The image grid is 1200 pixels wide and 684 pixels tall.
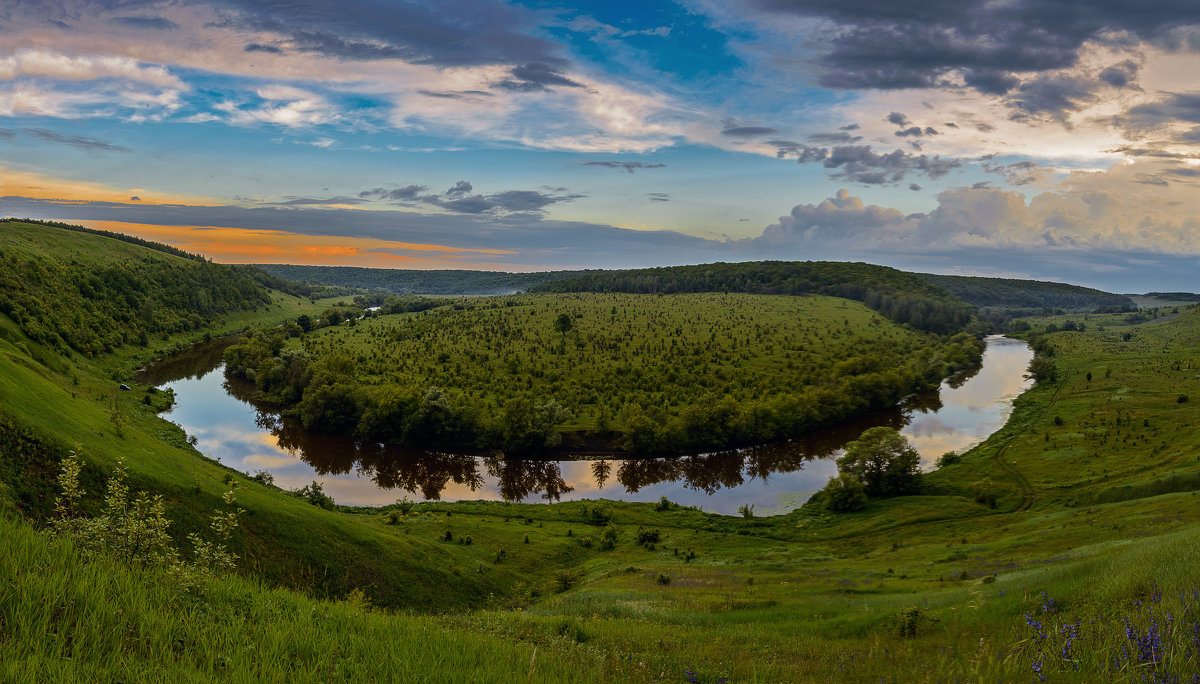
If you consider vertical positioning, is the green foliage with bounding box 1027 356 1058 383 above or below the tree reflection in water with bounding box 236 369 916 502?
above

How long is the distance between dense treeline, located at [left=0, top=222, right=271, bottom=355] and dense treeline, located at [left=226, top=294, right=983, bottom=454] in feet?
91.1

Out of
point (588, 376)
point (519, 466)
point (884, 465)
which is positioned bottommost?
point (519, 466)

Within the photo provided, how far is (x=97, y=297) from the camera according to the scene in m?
130

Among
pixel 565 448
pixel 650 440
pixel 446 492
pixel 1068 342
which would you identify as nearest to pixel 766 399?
pixel 650 440

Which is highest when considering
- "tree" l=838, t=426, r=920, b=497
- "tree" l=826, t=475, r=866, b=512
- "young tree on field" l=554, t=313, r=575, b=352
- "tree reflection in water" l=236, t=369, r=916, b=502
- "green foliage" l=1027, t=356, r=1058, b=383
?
"young tree on field" l=554, t=313, r=575, b=352

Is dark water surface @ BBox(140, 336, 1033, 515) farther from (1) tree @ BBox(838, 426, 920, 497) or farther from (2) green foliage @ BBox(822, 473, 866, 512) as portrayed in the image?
(1) tree @ BBox(838, 426, 920, 497)

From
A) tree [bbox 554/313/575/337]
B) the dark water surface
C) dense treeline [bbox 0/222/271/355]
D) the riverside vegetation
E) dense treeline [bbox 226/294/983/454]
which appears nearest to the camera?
the riverside vegetation

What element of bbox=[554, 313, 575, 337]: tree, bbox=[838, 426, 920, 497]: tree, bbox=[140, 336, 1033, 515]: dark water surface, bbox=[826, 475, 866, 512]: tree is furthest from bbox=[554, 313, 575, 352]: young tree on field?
bbox=[826, 475, 866, 512]: tree

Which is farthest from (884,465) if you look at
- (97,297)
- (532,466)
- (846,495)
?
(97,297)

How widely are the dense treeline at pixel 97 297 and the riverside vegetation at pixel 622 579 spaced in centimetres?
3825

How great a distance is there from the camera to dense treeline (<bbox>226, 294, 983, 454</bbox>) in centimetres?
7219

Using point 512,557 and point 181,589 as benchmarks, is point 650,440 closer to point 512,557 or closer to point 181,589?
point 512,557

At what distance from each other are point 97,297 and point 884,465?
17454 cm

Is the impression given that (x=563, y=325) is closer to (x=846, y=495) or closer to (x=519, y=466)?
(x=519, y=466)
